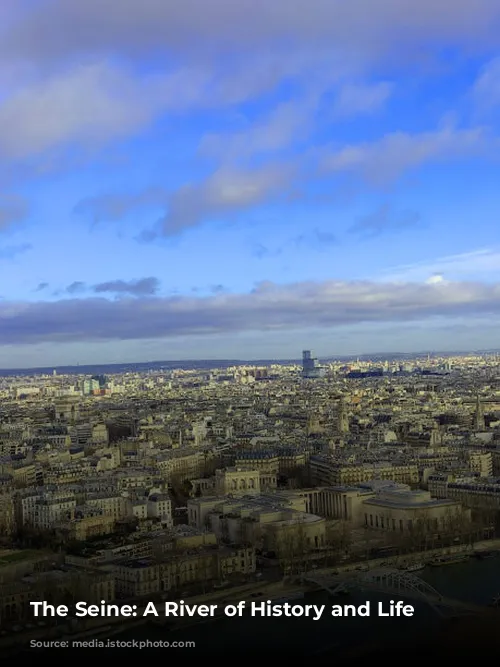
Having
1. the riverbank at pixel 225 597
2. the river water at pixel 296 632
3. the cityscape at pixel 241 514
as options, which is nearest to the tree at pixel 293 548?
the cityscape at pixel 241 514

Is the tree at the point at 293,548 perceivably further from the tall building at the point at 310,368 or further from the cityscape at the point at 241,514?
the tall building at the point at 310,368

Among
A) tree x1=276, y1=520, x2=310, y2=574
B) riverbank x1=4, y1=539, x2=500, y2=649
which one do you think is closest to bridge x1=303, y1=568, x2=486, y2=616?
riverbank x1=4, y1=539, x2=500, y2=649

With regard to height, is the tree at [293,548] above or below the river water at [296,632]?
above

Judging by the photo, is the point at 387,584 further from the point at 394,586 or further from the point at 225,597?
the point at 225,597

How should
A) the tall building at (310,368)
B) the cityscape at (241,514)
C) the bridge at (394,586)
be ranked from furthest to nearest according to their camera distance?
the tall building at (310,368) → the cityscape at (241,514) → the bridge at (394,586)

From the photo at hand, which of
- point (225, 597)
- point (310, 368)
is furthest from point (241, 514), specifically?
point (310, 368)

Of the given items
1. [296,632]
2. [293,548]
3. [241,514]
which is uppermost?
[241,514]
